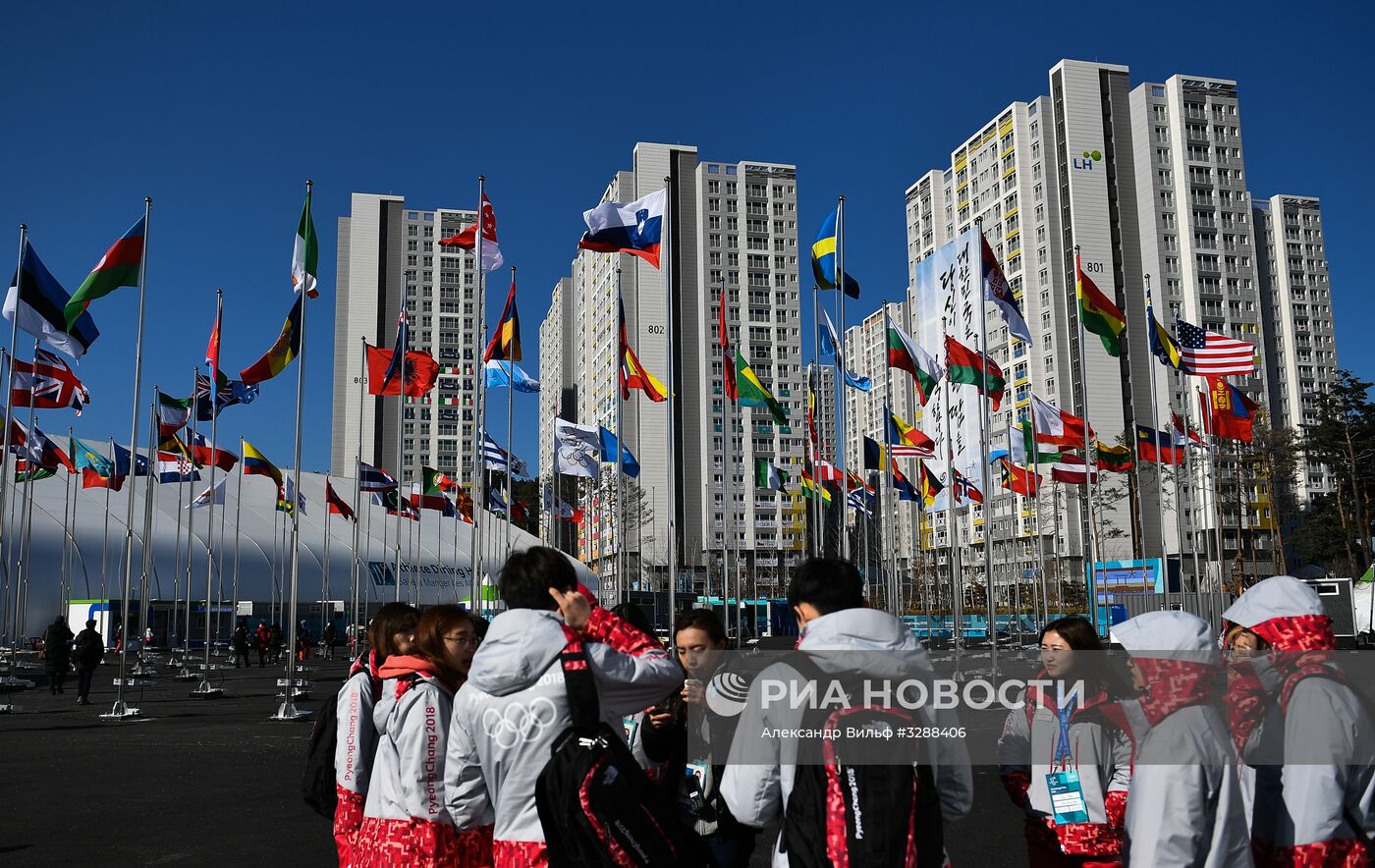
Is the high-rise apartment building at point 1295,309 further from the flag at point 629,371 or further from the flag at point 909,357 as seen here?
the flag at point 629,371

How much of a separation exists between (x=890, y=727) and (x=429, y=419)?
140 metres

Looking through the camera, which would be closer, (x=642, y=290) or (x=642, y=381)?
(x=642, y=381)

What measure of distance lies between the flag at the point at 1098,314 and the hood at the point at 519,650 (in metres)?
21.0

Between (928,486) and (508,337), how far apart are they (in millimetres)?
18515

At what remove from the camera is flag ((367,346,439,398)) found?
2500cm

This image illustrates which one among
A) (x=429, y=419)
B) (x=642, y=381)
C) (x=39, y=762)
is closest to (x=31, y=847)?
(x=39, y=762)

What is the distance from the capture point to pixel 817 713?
3.45 m

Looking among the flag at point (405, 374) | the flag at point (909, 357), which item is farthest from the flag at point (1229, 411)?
the flag at point (405, 374)

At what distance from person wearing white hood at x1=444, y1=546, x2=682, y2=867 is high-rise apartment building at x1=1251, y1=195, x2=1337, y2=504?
113082mm

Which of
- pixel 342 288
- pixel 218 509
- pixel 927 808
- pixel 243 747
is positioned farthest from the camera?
pixel 342 288


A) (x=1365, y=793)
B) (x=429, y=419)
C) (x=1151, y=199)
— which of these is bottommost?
(x=1365, y=793)

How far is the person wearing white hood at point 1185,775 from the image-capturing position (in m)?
3.36

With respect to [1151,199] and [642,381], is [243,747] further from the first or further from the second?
[1151,199]

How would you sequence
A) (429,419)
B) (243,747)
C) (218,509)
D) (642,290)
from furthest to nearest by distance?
1. (429,419)
2. (642,290)
3. (218,509)
4. (243,747)
